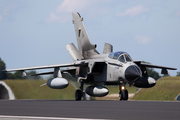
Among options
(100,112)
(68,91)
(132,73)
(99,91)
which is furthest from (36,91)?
(100,112)

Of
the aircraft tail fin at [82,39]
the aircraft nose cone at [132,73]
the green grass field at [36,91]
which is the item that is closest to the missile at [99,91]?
the aircraft nose cone at [132,73]

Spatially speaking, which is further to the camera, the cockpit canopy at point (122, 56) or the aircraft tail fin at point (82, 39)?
the aircraft tail fin at point (82, 39)

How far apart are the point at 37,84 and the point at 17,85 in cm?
199

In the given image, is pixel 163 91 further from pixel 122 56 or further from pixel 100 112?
pixel 100 112

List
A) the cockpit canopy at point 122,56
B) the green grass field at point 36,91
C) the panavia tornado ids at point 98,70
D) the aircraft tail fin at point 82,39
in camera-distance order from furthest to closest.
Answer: the green grass field at point 36,91 → the aircraft tail fin at point 82,39 → the cockpit canopy at point 122,56 → the panavia tornado ids at point 98,70

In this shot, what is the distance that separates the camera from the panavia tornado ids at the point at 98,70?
1690 centimetres

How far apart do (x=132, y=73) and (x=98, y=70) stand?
3.00 meters

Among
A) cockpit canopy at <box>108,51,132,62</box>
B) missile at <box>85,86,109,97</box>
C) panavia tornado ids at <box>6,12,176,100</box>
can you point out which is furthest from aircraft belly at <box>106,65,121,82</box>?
missile at <box>85,86,109,97</box>

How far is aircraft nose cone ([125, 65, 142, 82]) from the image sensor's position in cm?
1622

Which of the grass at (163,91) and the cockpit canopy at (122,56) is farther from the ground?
the cockpit canopy at (122,56)

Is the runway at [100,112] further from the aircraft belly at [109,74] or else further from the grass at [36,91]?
the grass at [36,91]

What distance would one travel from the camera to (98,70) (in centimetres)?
1873

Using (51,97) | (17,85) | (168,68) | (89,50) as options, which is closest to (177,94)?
(168,68)

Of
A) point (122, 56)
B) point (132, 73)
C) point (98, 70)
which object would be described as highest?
point (122, 56)
